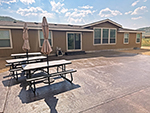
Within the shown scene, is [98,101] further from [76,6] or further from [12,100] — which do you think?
[76,6]

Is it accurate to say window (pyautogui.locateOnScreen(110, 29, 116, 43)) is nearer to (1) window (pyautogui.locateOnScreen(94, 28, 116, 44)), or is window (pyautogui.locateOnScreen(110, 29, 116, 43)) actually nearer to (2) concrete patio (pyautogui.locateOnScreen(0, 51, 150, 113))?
(1) window (pyautogui.locateOnScreen(94, 28, 116, 44))

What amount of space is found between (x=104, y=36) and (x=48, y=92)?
10803 millimetres

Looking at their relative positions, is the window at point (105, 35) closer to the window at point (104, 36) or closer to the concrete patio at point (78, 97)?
the window at point (104, 36)

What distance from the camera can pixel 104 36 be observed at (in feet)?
40.4

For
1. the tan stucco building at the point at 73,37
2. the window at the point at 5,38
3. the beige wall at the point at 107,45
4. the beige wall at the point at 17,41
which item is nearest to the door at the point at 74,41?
the tan stucco building at the point at 73,37

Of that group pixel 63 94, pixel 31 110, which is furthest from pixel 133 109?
pixel 31 110

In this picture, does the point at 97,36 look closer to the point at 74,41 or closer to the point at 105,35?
the point at 105,35

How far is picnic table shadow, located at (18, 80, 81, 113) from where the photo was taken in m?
2.57

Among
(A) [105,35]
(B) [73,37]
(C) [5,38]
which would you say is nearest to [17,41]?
(C) [5,38]

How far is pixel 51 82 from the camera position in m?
3.55

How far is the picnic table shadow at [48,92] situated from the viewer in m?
2.57

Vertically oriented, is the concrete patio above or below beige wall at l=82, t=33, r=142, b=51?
below

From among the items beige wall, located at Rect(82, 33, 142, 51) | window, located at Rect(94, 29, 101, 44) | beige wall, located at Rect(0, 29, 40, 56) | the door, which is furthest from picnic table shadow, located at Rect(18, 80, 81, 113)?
window, located at Rect(94, 29, 101, 44)

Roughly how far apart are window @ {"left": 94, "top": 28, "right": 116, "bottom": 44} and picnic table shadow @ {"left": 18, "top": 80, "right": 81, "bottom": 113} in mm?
9211
